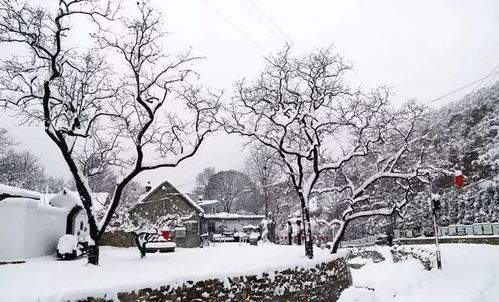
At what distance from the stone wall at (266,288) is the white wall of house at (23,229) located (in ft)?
31.7

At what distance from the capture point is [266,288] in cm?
1079

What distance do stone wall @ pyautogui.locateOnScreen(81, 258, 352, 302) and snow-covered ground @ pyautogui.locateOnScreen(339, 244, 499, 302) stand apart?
1.11 metres

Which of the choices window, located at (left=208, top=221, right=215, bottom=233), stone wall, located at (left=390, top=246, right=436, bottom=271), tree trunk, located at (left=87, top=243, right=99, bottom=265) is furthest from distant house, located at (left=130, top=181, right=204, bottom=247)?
tree trunk, located at (left=87, top=243, right=99, bottom=265)

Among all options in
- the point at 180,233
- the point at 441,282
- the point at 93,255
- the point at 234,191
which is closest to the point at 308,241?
the point at 441,282

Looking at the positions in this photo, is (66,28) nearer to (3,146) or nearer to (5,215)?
(5,215)

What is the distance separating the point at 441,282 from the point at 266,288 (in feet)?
36.0

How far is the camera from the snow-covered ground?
13.2 meters

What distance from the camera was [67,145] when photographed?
12250mm

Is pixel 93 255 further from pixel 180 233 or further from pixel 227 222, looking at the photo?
pixel 227 222

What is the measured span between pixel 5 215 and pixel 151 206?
24.2 meters

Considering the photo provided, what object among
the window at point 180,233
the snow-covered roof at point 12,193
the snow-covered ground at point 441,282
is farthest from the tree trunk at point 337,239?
the window at point 180,233

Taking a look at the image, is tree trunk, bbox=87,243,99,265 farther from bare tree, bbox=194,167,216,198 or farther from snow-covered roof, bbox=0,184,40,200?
bare tree, bbox=194,167,216,198

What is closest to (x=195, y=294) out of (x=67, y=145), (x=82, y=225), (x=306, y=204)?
(x=67, y=145)

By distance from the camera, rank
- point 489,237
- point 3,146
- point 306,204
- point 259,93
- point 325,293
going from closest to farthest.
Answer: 1. point 325,293
2. point 306,204
3. point 259,93
4. point 489,237
5. point 3,146
